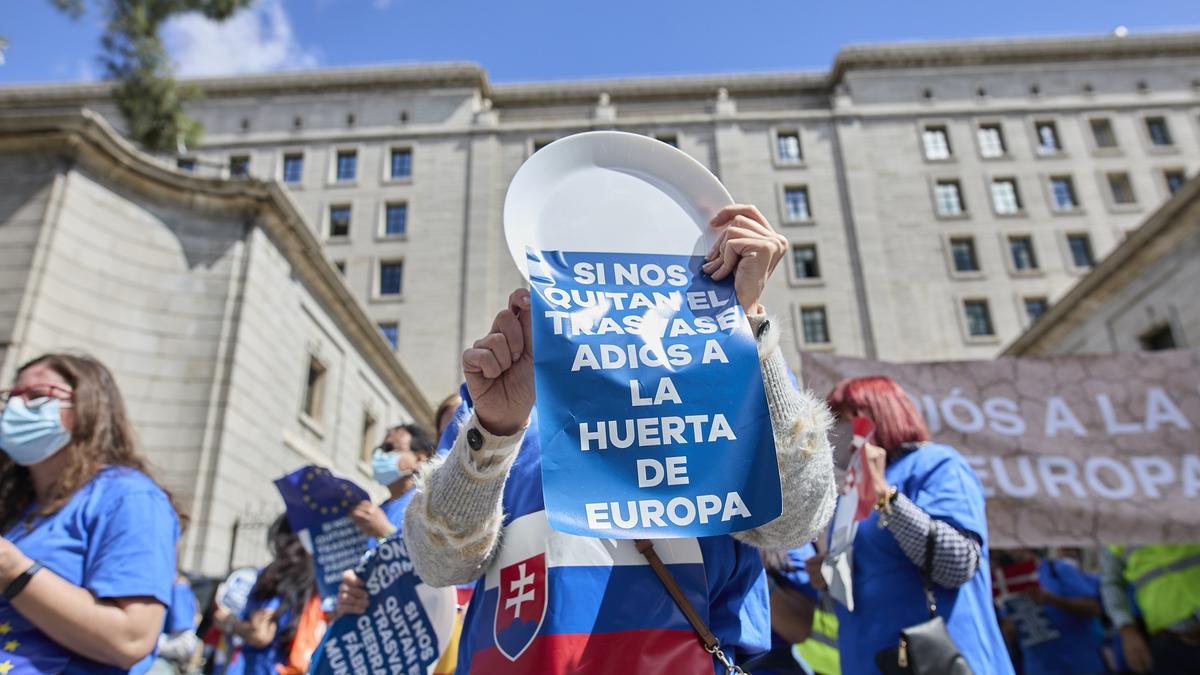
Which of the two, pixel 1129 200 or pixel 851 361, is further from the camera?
pixel 1129 200

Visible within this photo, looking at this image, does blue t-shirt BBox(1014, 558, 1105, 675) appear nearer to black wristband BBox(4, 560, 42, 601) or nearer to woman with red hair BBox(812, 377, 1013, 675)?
woman with red hair BBox(812, 377, 1013, 675)

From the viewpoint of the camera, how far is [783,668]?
307 centimetres

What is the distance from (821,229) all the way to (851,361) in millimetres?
32512

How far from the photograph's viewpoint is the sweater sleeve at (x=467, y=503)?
1555 mm

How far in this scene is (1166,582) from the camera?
4961 millimetres

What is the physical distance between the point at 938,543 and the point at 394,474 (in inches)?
103

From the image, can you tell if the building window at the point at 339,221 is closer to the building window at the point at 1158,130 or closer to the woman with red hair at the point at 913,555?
the woman with red hair at the point at 913,555

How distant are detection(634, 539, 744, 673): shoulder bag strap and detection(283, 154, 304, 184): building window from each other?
39665mm

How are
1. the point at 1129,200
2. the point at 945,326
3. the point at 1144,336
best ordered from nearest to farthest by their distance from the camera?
1. the point at 1144,336
2. the point at 945,326
3. the point at 1129,200

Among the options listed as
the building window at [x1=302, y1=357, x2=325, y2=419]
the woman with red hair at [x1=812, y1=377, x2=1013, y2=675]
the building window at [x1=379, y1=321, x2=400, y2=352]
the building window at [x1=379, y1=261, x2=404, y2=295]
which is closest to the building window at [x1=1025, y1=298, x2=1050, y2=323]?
the building window at [x1=379, y1=321, x2=400, y2=352]

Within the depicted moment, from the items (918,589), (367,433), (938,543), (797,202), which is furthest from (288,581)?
(797,202)

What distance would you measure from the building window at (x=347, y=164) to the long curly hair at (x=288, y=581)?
3582 cm

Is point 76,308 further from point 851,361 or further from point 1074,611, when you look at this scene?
point 1074,611

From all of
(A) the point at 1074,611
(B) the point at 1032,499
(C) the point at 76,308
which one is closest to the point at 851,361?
(B) the point at 1032,499
